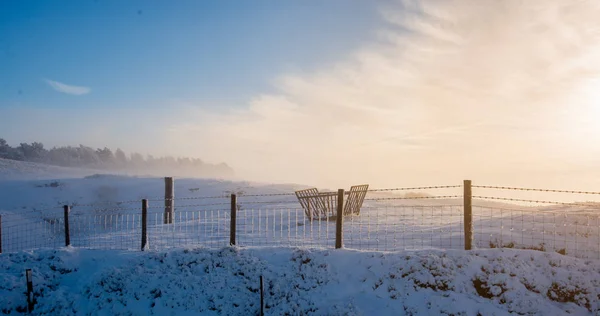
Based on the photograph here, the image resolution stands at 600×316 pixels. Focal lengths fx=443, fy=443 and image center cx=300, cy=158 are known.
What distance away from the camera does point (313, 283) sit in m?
11.7

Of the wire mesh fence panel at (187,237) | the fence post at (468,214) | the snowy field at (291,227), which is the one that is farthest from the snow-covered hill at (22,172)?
the fence post at (468,214)

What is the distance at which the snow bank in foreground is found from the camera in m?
10.5

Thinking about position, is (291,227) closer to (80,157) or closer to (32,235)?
(32,235)

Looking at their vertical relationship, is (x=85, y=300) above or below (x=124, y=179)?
below

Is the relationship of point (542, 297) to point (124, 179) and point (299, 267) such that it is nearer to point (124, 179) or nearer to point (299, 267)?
point (299, 267)

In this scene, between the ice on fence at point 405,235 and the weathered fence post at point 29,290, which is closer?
Answer: the weathered fence post at point 29,290

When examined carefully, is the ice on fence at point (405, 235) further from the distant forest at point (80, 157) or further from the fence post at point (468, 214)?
the distant forest at point (80, 157)

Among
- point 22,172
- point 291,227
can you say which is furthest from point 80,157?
point 291,227

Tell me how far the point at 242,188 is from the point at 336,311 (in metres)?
29.4

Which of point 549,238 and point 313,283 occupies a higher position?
point 549,238

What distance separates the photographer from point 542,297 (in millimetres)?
10430

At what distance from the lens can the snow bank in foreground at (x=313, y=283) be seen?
10492 mm

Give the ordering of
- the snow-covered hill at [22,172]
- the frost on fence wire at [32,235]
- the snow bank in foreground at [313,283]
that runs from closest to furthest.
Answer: the snow bank in foreground at [313,283] < the frost on fence wire at [32,235] < the snow-covered hill at [22,172]

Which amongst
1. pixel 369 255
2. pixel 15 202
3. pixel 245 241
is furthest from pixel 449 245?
pixel 15 202
